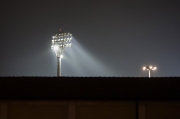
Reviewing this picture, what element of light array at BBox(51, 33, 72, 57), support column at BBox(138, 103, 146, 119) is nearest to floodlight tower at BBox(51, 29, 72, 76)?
light array at BBox(51, 33, 72, 57)

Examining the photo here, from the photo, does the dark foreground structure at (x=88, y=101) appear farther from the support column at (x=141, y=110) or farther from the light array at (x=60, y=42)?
the light array at (x=60, y=42)

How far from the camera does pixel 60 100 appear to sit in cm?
1522

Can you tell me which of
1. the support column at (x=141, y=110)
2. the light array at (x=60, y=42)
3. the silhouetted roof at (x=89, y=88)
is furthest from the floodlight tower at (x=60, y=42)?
the support column at (x=141, y=110)

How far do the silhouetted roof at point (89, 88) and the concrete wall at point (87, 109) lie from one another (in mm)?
210

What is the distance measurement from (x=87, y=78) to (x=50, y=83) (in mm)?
1434

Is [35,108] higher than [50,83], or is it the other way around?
[50,83]

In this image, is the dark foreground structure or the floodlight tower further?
the floodlight tower

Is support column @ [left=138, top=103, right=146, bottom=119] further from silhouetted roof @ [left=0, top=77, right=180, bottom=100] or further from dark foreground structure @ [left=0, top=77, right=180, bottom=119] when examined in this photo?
silhouetted roof @ [left=0, top=77, right=180, bottom=100]

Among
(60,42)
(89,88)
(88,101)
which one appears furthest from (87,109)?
(60,42)

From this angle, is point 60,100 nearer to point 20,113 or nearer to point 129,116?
point 20,113

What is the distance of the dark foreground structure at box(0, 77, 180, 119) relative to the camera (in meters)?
15.2

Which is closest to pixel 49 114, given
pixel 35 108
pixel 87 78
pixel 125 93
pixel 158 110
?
pixel 35 108

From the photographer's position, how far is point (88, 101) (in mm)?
15266

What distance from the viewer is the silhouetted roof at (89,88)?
15.2m
